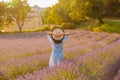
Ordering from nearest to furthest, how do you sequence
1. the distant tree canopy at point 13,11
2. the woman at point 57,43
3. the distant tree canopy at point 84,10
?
1. the woman at point 57,43
2. the distant tree canopy at point 84,10
3. the distant tree canopy at point 13,11

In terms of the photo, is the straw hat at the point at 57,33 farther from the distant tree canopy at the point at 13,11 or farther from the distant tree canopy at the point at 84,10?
the distant tree canopy at the point at 13,11

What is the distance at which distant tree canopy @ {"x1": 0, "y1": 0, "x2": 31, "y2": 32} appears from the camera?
149 feet

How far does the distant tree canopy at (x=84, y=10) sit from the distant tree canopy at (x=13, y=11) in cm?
433

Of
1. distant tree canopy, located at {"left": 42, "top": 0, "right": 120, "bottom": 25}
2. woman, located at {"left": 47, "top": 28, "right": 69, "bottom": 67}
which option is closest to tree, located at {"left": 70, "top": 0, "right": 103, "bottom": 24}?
distant tree canopy, located at {"left": 42, "top": 0, "right": 120, "bottom": 25}

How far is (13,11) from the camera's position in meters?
45.9

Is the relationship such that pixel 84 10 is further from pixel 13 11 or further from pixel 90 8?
pixel 13 11

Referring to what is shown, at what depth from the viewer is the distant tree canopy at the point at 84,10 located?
3544 cm

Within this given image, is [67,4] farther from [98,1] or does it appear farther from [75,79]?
[75,79]

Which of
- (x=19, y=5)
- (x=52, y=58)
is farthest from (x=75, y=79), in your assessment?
(x=19, y=5)

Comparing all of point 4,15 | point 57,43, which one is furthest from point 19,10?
point 57,43

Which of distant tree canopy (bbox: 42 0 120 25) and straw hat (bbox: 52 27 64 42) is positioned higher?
straw hat (bbox: 52 27 64 42)

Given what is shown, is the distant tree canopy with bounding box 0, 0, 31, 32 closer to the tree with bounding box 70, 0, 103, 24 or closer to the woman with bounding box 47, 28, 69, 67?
the tree with bounding box 70, 0, 103, 24

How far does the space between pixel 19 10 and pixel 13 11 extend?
3.44 feet

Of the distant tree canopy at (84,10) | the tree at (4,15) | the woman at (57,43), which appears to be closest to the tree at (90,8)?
the distant tree canopy at (84,10)
